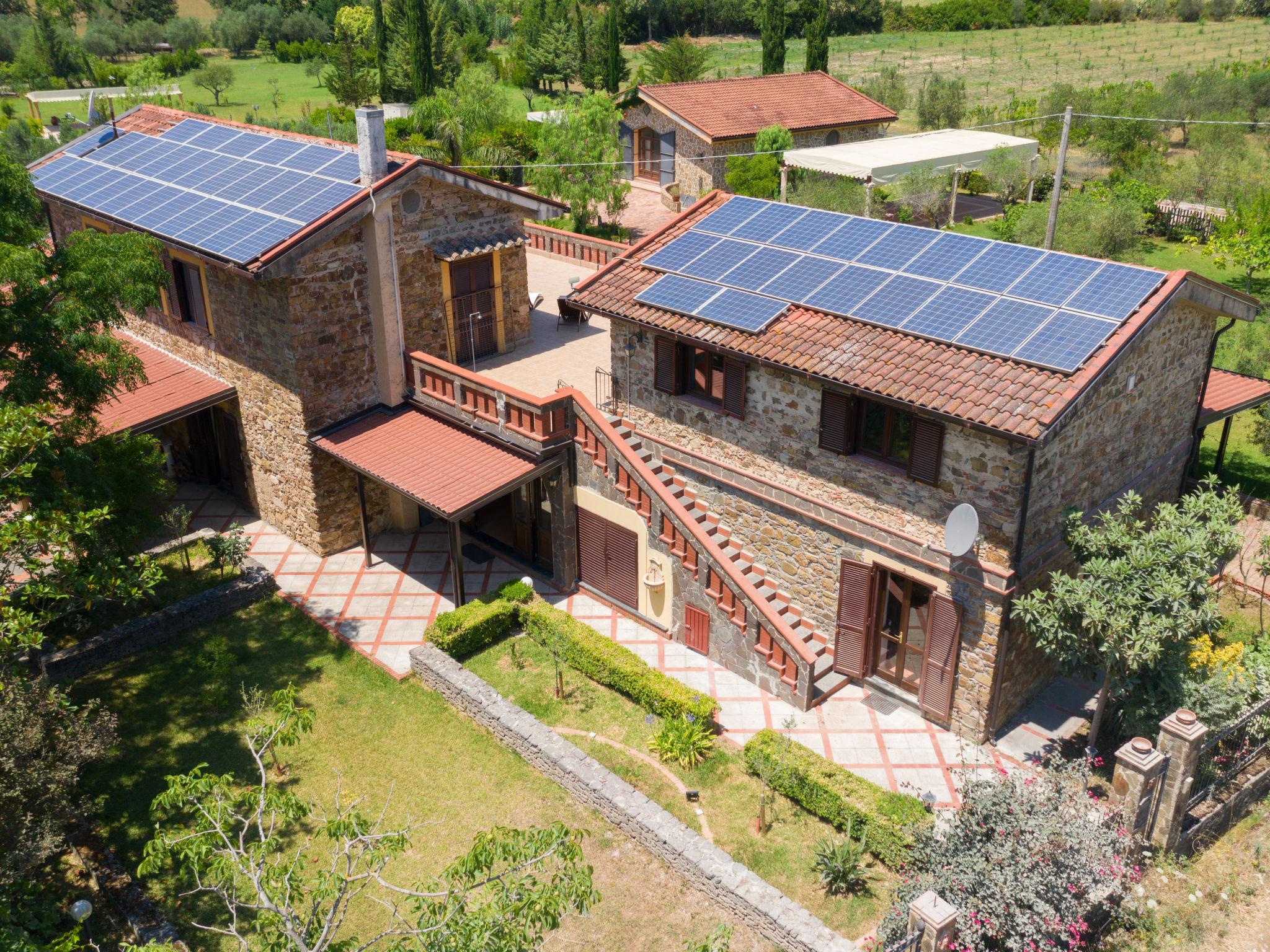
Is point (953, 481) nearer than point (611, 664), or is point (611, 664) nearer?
point (953, 481)

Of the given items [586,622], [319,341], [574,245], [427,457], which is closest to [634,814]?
[586,622]

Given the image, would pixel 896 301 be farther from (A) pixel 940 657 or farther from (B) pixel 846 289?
(A) pixel 940 657

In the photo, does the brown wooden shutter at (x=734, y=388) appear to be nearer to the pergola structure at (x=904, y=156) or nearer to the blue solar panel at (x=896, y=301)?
the blue solar panel at (x=896, y=301)

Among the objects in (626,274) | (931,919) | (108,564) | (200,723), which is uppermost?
(626,274)

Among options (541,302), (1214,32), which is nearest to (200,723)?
(541,302)

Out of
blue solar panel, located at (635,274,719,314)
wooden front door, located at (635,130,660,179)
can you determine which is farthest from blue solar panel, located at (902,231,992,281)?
wooden front door, located at (635,130,660,179)

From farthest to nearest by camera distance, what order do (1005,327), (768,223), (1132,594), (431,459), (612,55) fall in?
1. (612,55)
2. (768,223)
3. (431,459)
4. (1005,327)
5. (1132,594)

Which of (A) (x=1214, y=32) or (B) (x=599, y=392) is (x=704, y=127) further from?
(A) (x=1214, y=32)
